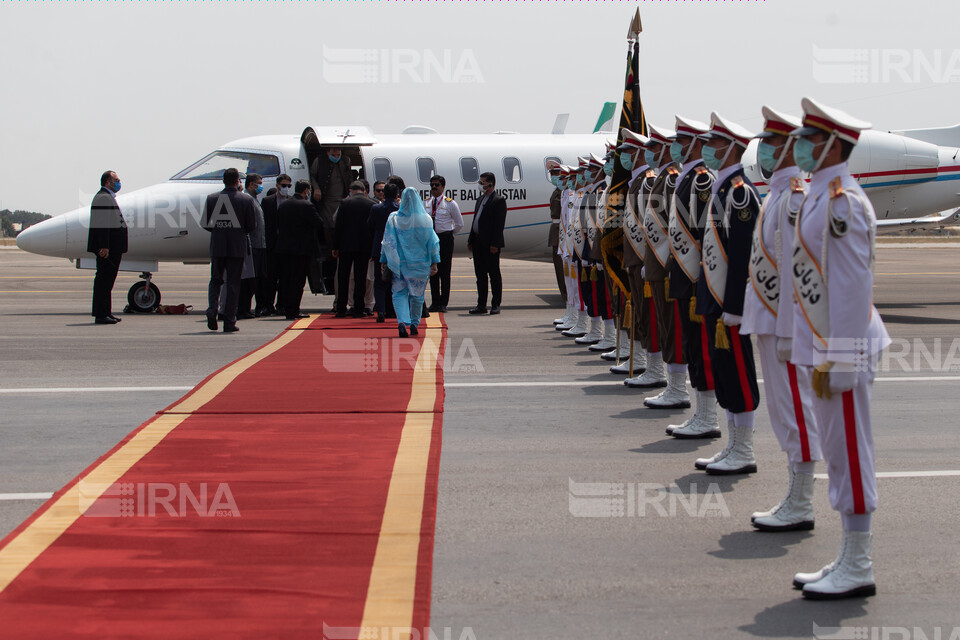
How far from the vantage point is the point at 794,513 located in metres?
5.75

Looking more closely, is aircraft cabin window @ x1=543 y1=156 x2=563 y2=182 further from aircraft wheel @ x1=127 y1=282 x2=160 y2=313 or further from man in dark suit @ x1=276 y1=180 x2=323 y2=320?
aircraft wheel @ x1=127 y1=282 x2=160 y2=313

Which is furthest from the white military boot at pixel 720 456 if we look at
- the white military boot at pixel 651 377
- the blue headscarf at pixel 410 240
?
the blue headscarf at pixel 410 240

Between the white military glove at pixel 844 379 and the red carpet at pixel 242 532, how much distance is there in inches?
75.7

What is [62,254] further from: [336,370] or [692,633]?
[692,633]

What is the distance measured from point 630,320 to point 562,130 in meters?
13.0

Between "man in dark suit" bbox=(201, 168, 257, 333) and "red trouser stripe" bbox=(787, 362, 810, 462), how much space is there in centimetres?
1015

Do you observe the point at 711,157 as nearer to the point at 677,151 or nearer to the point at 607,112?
the point at 677,151

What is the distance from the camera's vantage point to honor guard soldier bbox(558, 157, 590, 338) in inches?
529

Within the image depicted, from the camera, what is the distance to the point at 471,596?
478cm

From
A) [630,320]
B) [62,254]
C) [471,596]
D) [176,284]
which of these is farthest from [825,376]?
[176,284]

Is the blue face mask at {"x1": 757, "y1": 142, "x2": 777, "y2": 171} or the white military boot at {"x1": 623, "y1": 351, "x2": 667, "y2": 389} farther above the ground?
the blue face mask at {"x1": 757, "y1": 142, "x2": 777, "y2": 171}

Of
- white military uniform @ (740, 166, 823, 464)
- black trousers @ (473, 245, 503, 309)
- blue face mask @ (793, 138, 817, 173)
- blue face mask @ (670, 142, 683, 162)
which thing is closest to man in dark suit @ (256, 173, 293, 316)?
black trousers @ (473, 245, 503, 309)

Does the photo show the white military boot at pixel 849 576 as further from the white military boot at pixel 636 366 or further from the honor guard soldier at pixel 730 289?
the white military boot at pixel 636 366

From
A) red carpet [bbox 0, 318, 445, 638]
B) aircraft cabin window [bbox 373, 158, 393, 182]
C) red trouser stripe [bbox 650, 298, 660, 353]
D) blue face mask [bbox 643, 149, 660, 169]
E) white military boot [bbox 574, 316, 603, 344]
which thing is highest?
blue face mask [bbox 643, 149, 660, 169]
